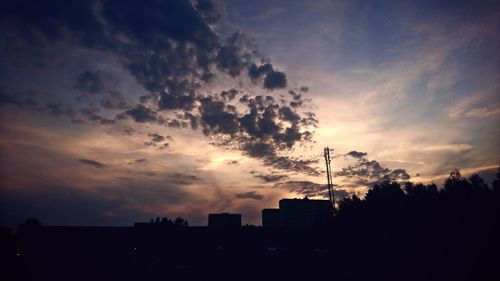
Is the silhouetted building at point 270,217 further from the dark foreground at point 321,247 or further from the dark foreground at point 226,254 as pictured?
the dark foreground at point 226,254

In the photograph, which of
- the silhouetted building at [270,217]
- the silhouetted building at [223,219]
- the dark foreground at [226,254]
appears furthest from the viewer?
the silhouetted building at [270,217]

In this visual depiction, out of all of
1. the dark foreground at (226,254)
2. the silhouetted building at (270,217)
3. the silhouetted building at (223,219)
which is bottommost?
the dark foreground at (226,254)

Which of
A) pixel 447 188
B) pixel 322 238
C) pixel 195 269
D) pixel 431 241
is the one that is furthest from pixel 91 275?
pixel 447 188

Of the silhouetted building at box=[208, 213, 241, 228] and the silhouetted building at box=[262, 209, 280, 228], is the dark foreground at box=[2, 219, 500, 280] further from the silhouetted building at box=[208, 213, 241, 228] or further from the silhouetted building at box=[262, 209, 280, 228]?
the silhouetted building at box=[262, 209, 280, 228]

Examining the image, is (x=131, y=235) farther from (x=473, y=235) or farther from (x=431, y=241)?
(x=473, y=235)

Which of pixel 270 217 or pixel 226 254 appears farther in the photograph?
pixel 270 217

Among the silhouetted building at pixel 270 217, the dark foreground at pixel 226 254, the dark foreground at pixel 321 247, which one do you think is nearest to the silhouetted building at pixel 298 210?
the silhouetted building at pixel 270 217

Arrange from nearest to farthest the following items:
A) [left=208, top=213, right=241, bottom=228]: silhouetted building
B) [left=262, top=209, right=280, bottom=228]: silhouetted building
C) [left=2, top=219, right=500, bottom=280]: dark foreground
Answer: [left=2, top=219, right=500, bottom=280]: dark foreground → [left=208, top=213, right=241, bottom=228]: silhouetted building → [left=262, top=209, right=280, bottom=228]: silhouetted building

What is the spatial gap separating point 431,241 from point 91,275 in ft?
140

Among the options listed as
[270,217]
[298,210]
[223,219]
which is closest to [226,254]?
[223,219]

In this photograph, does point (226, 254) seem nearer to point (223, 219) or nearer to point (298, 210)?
point (223, 219)

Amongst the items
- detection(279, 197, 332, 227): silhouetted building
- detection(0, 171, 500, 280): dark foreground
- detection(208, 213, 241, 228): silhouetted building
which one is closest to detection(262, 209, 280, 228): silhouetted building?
detection(279, 197, 332, 227): silhouetted building

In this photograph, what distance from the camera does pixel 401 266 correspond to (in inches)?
1240

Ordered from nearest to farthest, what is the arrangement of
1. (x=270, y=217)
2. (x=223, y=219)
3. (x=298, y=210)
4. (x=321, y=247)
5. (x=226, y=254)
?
(x=226, y=254) → (x=321, y=247) → (x=223, y=219) → (x=298, y=210) → (x=270, y=217)
